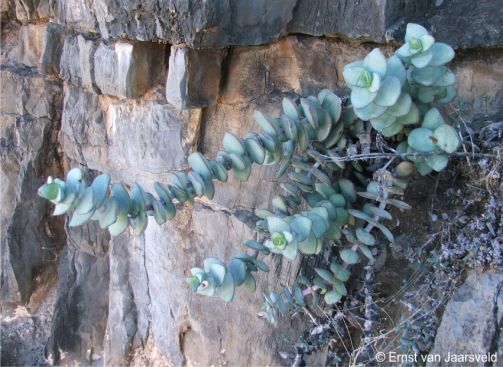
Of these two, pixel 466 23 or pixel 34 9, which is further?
pixel 34 9

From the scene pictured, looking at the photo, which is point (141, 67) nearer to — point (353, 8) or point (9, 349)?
→ point (353, 8)

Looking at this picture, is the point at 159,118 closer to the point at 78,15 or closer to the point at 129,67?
the point at 129,67

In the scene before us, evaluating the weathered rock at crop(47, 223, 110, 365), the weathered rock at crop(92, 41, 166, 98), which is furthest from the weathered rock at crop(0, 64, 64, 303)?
the weathered rock at crop(92, 41, 166, 98)

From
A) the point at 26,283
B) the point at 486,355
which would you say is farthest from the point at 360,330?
the point at 26,283

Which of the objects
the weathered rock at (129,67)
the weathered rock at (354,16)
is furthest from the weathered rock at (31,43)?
the weathered rock at (354,16)

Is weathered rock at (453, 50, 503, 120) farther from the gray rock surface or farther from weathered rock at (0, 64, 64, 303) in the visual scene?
weathered rock at (0, 64, 64, 303)

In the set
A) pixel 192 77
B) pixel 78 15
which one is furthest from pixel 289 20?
pixel 78 15

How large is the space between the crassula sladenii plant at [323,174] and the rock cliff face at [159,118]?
190 mm

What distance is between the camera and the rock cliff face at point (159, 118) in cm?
139

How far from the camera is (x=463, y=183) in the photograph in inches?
55.6

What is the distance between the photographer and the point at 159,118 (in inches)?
68.9

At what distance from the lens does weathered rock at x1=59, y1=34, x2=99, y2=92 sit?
1760mm

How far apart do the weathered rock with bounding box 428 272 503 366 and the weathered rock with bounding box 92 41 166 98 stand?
3.38 ft

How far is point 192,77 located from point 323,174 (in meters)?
0.47
